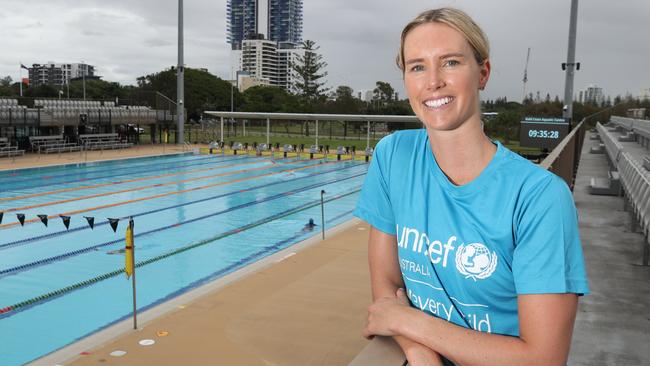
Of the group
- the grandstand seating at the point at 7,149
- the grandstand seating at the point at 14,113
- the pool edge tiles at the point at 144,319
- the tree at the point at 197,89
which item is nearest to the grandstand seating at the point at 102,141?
the grandstand seating at the point at 14,113

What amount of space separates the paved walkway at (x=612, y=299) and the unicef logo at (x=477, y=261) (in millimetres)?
1671

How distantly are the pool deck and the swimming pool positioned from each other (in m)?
1.27

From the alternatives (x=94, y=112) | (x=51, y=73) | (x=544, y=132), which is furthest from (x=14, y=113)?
(x=51, y=73)

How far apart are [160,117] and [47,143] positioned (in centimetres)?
954

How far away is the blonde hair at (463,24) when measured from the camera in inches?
47.0

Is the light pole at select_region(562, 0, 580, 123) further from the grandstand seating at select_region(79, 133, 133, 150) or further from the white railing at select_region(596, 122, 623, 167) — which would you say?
the grandstand seating at select_region(79, 133, 133, 150)

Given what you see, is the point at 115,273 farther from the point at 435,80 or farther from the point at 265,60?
the point at 265,60

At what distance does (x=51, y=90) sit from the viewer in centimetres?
6725

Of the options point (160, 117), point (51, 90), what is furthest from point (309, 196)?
point (51, 90)

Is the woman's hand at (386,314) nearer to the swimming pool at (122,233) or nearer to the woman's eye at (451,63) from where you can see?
the woman's eye at (451,63)

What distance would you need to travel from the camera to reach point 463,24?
1193 mm

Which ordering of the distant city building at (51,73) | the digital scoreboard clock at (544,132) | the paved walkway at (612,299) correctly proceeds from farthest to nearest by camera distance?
the distant city building at (51,73) → the digital scoreboard clock at (544,132) → the paved walkway at (612,299)

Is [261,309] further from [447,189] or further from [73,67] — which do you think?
[73,67]

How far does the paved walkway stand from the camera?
103 inches
